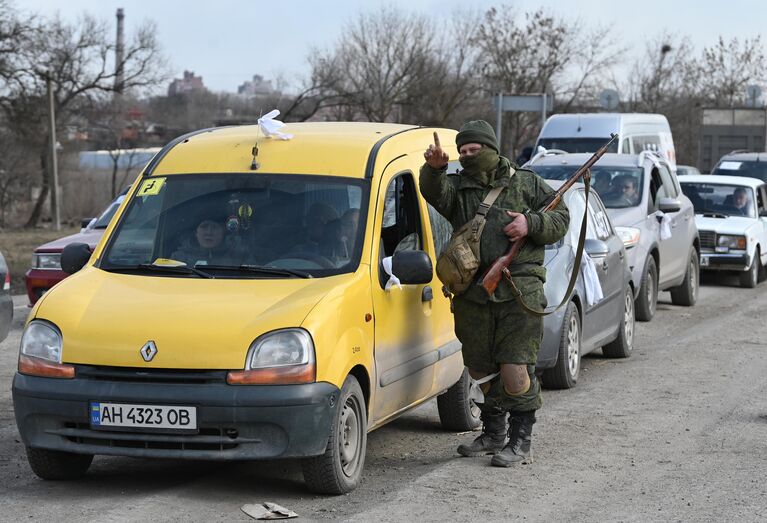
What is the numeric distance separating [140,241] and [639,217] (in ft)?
→ 28.8

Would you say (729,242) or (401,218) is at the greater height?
(401,218)

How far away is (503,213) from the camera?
6.84m

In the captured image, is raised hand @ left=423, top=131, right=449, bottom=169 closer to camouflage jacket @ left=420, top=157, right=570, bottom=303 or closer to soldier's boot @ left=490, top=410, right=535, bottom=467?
camouflage jacket @ left=420, top=157, right=570, bottom=303

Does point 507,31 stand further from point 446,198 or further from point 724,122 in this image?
point 446,198

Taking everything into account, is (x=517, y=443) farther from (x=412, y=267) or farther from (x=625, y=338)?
(x=625, y=338)

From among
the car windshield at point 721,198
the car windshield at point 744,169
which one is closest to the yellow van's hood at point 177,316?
the car windshield at point 721,198

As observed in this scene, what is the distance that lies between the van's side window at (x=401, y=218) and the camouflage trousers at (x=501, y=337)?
50 centimetres

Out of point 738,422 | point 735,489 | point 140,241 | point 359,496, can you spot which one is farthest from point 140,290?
point 738,422

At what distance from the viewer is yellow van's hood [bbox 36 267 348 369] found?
233 inches

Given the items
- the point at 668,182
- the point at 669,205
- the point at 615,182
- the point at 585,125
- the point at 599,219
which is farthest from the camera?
the point at 585,125

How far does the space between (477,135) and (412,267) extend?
2.70 ft

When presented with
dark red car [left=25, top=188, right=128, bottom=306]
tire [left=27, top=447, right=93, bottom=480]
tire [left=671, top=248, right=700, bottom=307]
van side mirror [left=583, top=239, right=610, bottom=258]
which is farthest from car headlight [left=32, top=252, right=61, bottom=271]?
tire [left=671, top=248, right=700, bottom=307]

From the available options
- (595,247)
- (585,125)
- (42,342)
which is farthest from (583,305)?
(585,125)

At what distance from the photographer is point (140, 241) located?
23.1 feet
